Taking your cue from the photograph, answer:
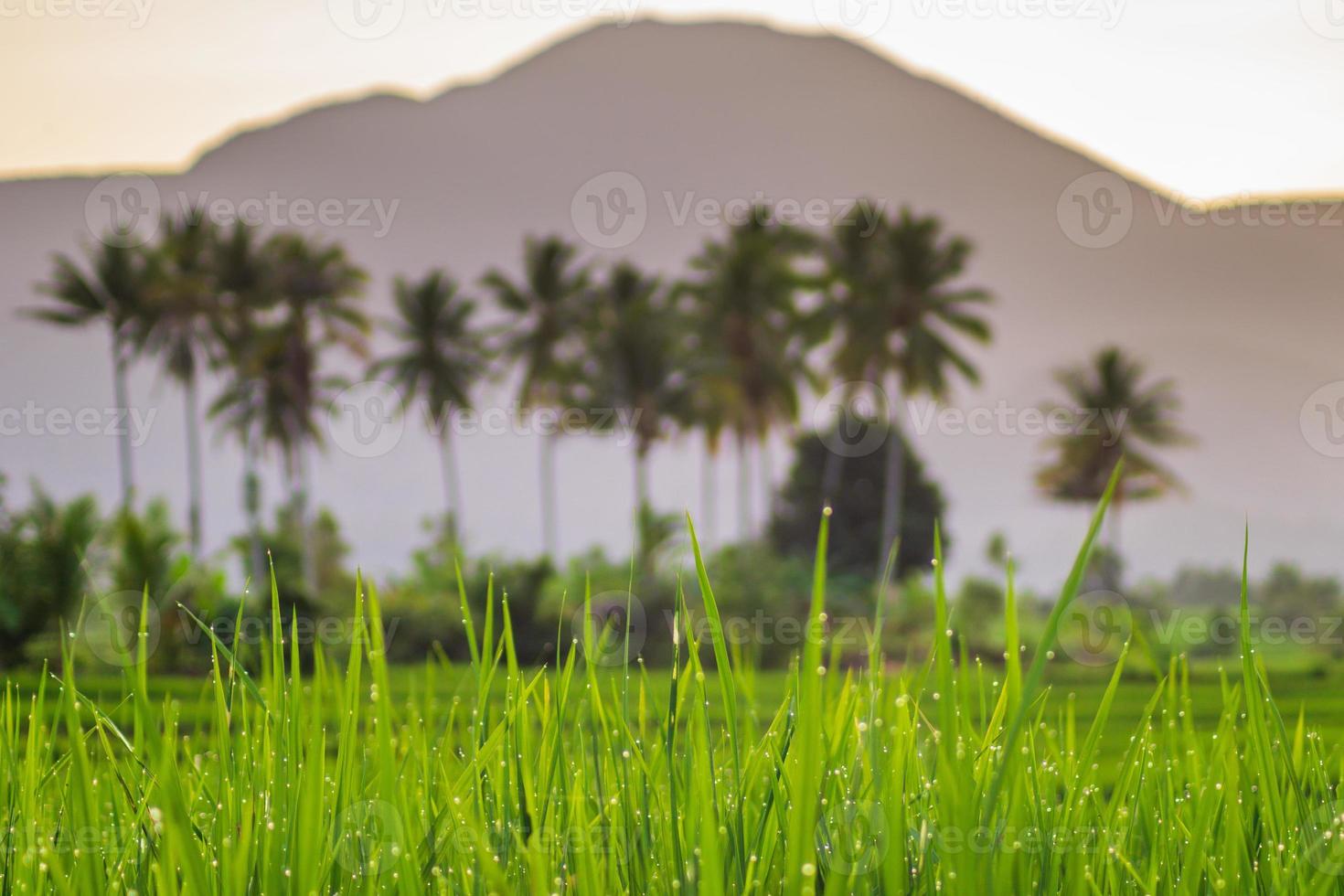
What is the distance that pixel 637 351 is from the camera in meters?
54.2

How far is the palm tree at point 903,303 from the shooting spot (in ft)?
171

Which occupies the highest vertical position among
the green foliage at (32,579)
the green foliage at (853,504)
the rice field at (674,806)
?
the rice field at (674,806)

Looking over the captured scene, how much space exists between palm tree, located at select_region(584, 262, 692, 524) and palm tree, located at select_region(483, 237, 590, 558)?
7.20 ft

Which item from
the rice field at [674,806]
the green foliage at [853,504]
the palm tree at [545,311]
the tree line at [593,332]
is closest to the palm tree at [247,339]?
the tree line at [593,332]

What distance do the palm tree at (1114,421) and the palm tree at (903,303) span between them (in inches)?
517

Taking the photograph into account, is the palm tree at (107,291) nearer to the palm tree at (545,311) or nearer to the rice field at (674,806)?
the palm tree at (545,311)

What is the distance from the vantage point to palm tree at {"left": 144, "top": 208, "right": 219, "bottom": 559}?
180 ft

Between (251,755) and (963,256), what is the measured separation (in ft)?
176

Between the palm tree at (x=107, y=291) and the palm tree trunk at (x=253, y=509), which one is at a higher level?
the palm tree at (x=107, y=291)

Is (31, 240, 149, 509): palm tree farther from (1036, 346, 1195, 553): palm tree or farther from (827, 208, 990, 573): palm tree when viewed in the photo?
(1036, 346, 1195, 553): palm tree

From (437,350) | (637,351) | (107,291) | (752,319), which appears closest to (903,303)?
(752,319)

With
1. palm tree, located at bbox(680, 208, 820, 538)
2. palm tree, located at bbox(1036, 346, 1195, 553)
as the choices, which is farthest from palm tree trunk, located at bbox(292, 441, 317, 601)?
palm tree, located at bbox(1036, 346, 1195, 553)

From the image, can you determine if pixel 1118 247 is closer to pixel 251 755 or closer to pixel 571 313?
pixel 571 313

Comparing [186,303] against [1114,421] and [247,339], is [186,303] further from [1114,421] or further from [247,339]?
[1114,421]
